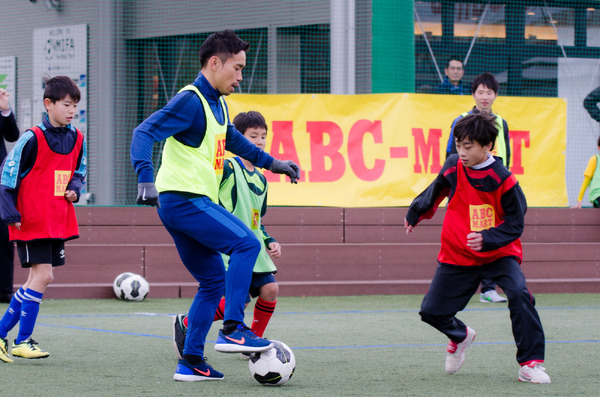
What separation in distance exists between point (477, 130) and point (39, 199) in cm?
263

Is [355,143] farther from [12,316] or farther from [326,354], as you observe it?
[12,316]

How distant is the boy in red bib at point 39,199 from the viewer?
17.3ft

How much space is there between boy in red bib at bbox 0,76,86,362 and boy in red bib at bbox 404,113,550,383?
2.14m

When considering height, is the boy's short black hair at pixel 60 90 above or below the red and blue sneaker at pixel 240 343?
above

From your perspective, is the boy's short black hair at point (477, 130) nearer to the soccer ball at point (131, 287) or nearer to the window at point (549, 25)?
the soccer ball at point (131, 287)

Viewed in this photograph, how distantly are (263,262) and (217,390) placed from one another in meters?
1.10

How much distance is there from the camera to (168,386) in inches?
170

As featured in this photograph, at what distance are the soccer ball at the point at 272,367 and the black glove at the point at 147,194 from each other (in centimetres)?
94

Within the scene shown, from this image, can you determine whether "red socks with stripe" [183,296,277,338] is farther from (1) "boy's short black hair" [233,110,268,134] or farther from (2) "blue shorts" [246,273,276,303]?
(1) "boy's short black hair" [233,110,268,134]

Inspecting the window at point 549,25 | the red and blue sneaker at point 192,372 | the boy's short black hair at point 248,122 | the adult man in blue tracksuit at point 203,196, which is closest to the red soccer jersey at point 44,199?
the boy's short black hair at point 248,122

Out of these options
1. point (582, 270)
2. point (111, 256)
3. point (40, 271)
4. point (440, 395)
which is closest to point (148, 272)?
point (111, 256)

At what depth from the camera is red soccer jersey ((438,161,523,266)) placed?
467 cm

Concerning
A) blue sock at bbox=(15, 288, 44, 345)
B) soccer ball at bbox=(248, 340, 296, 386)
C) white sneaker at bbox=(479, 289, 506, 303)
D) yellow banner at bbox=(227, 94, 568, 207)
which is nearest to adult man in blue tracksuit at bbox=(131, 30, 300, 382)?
soccer ball at bbox=(248, 340, 296, 386)

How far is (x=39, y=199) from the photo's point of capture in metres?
5.35
